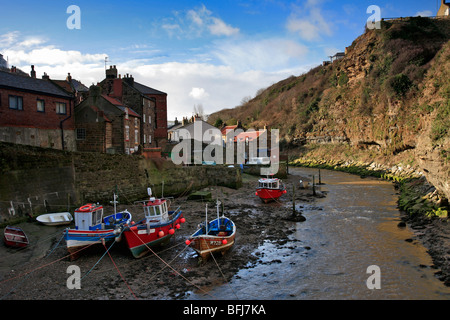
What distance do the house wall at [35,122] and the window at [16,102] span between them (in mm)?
189

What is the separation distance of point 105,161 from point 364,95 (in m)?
54.3

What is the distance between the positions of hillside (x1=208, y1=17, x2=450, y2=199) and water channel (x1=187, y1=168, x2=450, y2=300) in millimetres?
6016

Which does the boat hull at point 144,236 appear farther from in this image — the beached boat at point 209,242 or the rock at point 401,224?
the rock at point 401,224

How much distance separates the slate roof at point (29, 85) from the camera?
81.9 ft

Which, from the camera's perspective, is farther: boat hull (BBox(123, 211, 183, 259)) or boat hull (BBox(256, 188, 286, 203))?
boat hull (BBox(256, 188, 286, 203))

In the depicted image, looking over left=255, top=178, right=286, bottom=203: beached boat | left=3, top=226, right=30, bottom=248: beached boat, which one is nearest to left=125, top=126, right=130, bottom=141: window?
left=255, top=178, right=286, bottom=203: beached boat

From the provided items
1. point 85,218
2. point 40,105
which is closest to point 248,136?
point 40,105

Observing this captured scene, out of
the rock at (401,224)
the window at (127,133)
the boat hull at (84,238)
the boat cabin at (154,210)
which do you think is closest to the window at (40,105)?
the window at (127,133)

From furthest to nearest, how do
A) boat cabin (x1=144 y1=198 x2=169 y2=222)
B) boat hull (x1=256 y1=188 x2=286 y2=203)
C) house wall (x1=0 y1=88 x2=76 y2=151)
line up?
1. boat hull (x1=256 y1=188 x2=286 y2=203)
2. house wall (x1=0 y1=88 x2=76 y2=151)
3. boat cabin (x1=144 y1=198 x2=169 y2=222)

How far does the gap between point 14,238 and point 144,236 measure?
6.12 metres

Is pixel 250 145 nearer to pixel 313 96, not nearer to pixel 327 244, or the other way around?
pixel 313 96

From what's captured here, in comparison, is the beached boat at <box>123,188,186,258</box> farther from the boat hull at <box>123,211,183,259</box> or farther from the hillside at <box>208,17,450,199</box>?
the hillside at <box>208,17,450,199</box>

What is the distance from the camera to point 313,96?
88.2 metres

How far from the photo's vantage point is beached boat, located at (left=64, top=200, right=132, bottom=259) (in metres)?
14.4
